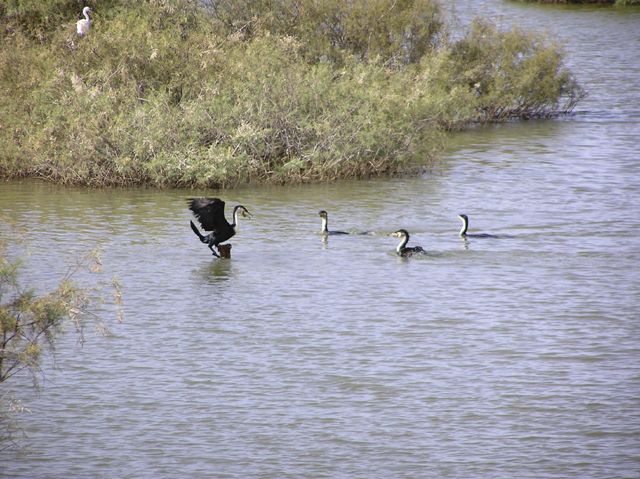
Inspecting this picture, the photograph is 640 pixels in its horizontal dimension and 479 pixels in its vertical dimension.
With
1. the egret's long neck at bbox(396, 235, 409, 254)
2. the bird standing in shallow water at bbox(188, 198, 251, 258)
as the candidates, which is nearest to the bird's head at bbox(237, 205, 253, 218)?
the bird standing in shallow water at bbox(188, 198, 251, 258)

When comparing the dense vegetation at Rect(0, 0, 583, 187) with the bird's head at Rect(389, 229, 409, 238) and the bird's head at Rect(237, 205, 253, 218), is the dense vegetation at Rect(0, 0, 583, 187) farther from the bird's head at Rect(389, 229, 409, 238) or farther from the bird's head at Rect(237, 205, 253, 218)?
the bird's head at Rect(389, 229, 409, 238)

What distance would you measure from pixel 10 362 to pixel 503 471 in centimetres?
460

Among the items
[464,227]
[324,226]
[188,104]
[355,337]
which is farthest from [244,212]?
[355,337]

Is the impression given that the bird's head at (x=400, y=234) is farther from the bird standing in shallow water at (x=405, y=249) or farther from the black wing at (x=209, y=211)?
the black wing at (x=209, y=211)

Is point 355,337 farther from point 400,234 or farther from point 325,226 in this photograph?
point 325,226

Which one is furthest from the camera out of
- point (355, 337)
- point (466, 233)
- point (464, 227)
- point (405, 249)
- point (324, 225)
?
point (324, 225)

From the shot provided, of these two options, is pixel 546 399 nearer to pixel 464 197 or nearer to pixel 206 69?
pixel 464 197

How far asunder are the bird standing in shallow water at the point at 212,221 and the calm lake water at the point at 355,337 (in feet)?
1.19

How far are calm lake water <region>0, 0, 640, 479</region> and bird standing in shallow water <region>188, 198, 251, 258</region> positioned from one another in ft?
1.19

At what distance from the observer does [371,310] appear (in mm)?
14523

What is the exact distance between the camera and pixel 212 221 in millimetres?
16766

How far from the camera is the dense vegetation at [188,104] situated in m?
20.9

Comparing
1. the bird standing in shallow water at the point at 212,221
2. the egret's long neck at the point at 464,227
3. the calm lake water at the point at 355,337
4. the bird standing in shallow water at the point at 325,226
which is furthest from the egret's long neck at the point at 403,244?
the bird standing in shallow water at the point at 212,221

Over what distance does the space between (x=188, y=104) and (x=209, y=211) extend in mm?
5306
